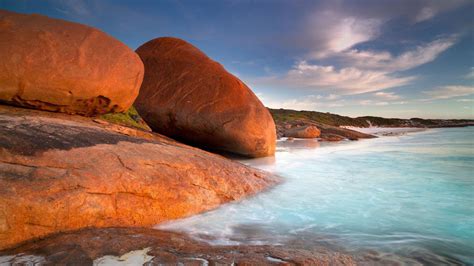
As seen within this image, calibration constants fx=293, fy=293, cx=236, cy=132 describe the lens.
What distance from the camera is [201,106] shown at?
373 inches

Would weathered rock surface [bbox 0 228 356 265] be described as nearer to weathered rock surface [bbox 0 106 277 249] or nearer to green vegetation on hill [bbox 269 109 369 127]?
weathered rock surface [bbox 0 106 277 249]

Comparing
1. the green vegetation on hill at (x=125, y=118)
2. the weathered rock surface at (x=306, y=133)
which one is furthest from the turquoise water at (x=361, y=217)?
the weathered rock surface at (x=306, y=133)

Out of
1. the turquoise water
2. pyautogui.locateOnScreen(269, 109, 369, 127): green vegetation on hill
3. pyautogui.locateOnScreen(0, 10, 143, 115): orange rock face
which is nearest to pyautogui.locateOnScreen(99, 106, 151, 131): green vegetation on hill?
pyautogui.locateOnScreen(0, 10, 143, 115): orange rock face

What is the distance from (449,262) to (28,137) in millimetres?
5051

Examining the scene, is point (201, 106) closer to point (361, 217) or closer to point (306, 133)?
point (361, 217)

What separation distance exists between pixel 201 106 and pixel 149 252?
707cm

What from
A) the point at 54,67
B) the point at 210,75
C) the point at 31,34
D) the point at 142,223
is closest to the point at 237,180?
the point at 142,223

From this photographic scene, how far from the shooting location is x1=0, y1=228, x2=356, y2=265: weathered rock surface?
2.51 m

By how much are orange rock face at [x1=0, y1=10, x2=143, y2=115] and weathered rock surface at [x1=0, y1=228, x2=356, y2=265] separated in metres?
3.59

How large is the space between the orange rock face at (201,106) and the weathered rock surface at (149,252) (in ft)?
21.2

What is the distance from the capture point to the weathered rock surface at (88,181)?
3.06 m

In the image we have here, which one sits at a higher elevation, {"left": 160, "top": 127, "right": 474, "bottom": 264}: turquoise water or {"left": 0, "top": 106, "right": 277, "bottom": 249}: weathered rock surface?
{"left": 0, "top": 106, "right": 277, "bottom": 249}: weathered rock surface

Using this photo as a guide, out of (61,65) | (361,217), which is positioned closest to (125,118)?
(61,65)

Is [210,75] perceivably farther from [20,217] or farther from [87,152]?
[20,217]
